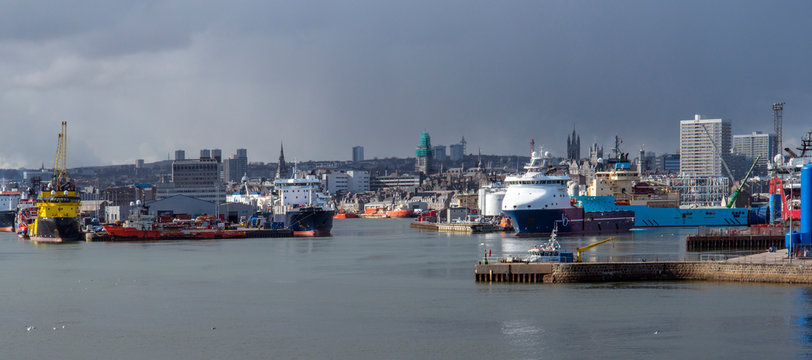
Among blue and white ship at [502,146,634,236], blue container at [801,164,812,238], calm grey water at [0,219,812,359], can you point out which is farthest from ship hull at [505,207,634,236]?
blue container at [801,164,812,238]

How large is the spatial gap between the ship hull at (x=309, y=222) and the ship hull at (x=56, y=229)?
17.7m

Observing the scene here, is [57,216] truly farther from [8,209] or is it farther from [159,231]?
[8,209]

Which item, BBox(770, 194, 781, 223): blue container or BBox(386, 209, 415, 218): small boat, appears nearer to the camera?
BBox(770, 194, 781, 223): blue container

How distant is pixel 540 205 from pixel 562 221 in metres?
2.29

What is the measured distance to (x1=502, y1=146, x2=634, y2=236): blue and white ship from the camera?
74000mm

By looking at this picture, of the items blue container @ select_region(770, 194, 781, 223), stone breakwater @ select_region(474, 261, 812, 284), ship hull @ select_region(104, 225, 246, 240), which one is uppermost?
blue container @ select_region(770, 194, 781, 223)

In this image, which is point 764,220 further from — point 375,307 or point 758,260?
point 375,307

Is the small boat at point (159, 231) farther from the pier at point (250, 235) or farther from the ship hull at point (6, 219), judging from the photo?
the ship hull at point (6, 219)

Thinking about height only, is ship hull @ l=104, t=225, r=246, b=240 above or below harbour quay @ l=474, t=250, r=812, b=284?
above

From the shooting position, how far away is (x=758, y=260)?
36469 millimetres

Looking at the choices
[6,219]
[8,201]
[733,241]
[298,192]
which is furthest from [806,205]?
[8,201]

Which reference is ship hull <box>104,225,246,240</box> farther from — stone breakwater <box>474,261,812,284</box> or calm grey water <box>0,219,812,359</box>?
stone breakwater <box>474,261,812,284</box>

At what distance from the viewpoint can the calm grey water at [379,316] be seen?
2523 cm

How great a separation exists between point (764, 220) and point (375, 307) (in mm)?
66413
